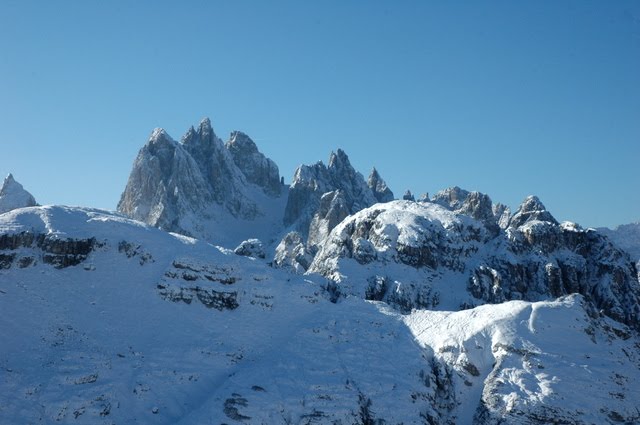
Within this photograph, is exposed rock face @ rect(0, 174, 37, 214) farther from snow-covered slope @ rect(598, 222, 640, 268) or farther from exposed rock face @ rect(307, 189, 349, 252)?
snow-covered slope @ rect(598, 222, 640, 268)

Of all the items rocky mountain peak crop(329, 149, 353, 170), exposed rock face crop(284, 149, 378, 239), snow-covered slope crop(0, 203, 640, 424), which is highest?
rocky mountain peak crop(329, 149, 353, 170)

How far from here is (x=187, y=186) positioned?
17175cm

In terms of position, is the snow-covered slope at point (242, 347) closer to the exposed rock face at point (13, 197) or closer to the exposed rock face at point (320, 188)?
the exposed rock face at point (13, 197)

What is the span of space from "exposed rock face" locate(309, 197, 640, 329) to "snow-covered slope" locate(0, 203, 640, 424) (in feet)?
59.1

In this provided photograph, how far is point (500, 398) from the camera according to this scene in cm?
5941

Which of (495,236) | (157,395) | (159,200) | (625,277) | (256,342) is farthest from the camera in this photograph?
(159,200)

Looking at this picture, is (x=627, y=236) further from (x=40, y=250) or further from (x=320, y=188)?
(x=40, y=250)

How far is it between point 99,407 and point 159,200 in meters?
113

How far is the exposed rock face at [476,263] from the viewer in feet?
308

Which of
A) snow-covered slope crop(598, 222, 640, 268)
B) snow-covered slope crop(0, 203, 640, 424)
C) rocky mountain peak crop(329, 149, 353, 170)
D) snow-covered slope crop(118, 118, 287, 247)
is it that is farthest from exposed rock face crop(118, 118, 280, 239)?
snow-covered slope crop(598, 222, 640, 268)

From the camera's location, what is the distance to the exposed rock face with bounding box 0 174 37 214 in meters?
119

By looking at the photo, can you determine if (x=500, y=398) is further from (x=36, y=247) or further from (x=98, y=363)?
(x=36, y=247)

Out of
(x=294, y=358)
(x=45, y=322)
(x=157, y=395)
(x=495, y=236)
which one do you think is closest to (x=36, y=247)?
(x=45, y=322)

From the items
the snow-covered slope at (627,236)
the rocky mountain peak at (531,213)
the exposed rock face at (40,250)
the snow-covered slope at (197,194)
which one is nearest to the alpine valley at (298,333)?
the exposed rock face at (40,250)
